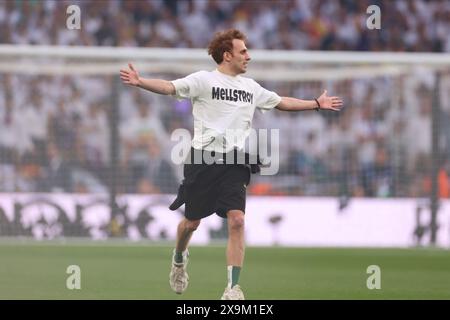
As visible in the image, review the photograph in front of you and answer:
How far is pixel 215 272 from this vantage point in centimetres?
1307

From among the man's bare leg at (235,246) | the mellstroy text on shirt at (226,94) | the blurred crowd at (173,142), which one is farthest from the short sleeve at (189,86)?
the blurred crowd at (173,142)

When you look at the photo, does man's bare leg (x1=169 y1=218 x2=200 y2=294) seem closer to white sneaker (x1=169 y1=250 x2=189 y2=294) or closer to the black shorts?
white sneaker (x1=169 y1=250 x2=189 y2=294)

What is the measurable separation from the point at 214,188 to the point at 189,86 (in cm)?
88

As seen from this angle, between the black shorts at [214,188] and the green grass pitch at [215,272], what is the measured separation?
808 millimetres

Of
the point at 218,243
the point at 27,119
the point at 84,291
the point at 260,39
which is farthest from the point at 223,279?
the point at 260,39

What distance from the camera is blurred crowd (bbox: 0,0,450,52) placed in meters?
24.4

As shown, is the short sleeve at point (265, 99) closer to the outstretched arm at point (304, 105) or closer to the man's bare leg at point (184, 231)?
the outstretched arm at point (304, 105)

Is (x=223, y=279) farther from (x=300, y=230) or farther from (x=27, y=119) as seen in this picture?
(x=27, y=119)

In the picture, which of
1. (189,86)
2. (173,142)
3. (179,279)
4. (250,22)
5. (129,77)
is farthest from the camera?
(250,22)

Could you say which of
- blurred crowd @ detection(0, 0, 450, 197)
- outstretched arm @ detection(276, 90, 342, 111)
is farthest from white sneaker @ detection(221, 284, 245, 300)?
blurred crowd @ detection(0, 0, 450, 197)

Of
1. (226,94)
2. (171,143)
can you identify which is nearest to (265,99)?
(226,94)

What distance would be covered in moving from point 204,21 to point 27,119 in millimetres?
6997

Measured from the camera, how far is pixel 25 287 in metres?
10.8

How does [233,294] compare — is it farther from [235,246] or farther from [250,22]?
[250,22]
